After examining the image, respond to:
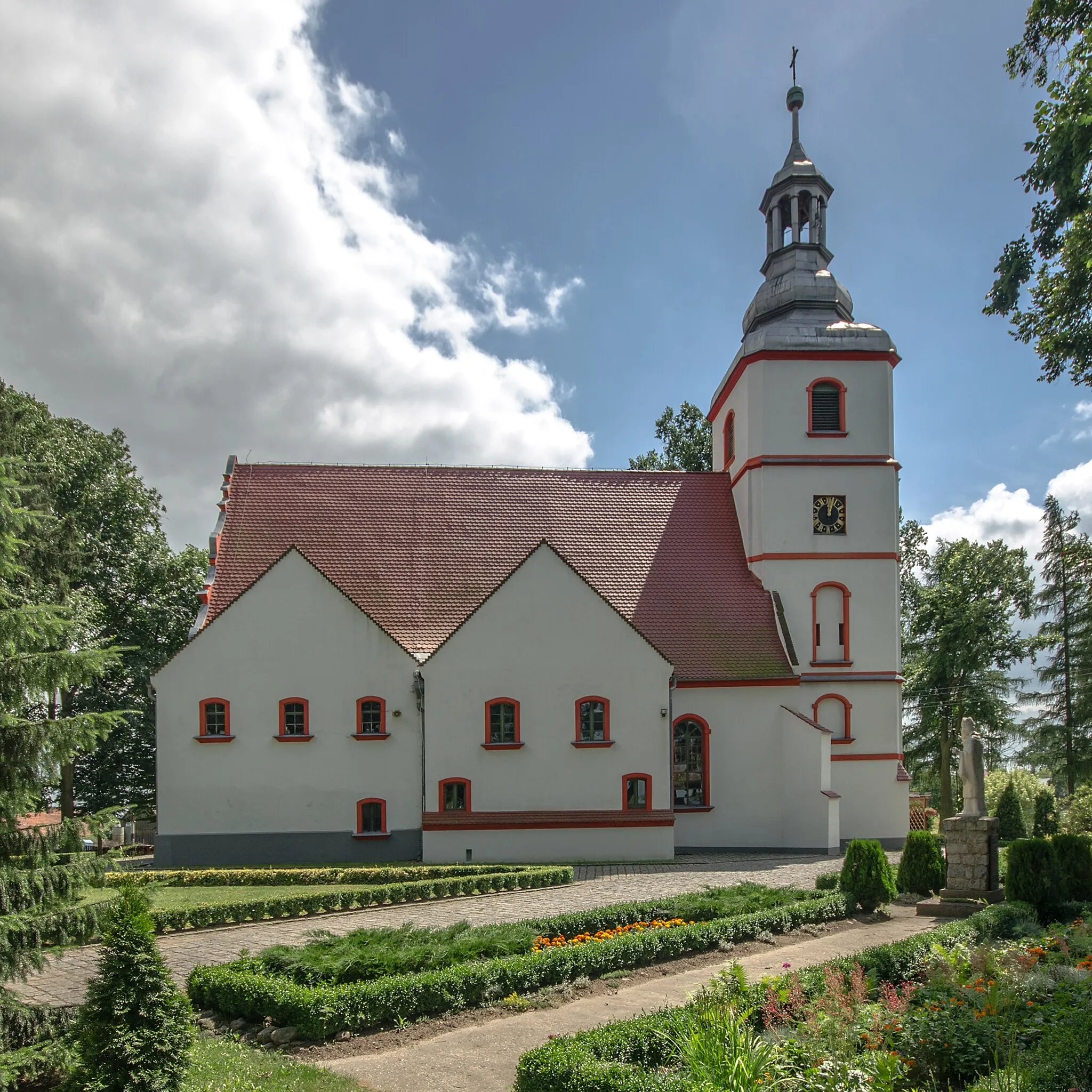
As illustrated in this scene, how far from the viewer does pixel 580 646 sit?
973 inches

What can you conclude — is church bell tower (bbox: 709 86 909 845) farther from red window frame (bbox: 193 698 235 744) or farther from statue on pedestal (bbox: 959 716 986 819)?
red window frame (bbox: 193 698 235 744)

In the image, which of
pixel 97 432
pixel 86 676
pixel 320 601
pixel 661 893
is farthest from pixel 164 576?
pixel 86 676

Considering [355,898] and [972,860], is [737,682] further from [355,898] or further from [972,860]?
[355,898]

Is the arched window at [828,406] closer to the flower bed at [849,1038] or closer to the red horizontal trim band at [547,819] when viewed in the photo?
the red horizontal trim band at [547,819]

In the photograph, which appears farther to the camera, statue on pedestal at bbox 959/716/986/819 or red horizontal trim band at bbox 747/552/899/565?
red horizontal trim band at bbox 747/552/899/565

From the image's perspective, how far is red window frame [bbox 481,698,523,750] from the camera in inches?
949

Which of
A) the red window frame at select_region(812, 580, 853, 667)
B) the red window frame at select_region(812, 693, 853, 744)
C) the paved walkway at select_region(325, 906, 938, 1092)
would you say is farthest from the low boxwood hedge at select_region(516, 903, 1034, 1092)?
the red window frame at select_region(812, 580, 853, 667)

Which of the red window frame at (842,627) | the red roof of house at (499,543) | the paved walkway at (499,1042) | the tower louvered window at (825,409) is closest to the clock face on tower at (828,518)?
the red window frame at (842,627)

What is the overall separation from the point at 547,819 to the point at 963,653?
28.5 m

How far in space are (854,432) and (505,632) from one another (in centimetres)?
1362

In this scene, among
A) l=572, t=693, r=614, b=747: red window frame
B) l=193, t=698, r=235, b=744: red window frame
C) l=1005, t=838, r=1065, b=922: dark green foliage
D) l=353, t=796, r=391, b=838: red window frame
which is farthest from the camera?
l=572, t=693, r=614, b=747: red window frame

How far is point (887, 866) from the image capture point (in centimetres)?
1642

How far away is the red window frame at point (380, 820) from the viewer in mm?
23859

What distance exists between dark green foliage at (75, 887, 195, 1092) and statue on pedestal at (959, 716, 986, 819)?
14568mm
